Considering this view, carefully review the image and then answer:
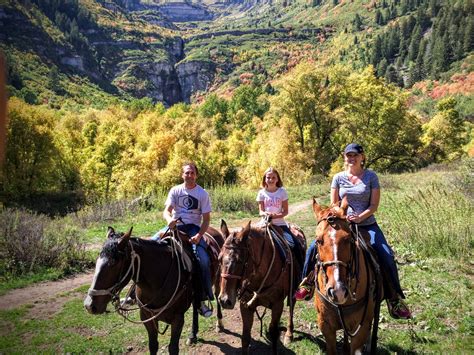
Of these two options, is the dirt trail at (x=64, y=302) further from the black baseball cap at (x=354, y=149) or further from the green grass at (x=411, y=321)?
the black baseball cap at (x=354, y=149)

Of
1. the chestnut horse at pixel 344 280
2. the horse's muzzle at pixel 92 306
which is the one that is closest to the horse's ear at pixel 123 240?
the horse's muzzle at pixel 92 306

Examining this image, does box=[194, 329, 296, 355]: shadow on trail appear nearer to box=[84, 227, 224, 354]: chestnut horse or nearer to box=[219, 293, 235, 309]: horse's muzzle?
box=[84, 227, 224, 354]: chestnut horse

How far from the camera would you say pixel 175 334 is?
17.4 ft

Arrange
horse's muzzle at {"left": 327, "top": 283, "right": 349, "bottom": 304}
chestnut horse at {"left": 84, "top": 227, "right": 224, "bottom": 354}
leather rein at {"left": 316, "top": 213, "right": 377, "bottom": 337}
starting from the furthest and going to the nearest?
chestnut horse at {"left": 84, "top": 227, "right": 224, "bottom": 354}, leather rein at {"left": 316, "top": 213, "right": 377, "bottom": 337}, horse's muzzle at {"left": 327, "top": 283, "right": 349, "bottom": 304}

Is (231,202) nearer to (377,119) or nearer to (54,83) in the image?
(377,119)

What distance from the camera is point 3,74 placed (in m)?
0.88

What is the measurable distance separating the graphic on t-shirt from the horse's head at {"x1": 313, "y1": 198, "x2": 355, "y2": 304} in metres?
2.46

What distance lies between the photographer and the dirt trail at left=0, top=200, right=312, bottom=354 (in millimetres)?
6402

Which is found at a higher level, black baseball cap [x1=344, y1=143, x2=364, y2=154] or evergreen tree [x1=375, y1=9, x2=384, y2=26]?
evergreen tree [x1=375, y1=9, x2=384, y2=26]

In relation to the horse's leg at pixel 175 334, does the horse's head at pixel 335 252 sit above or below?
above

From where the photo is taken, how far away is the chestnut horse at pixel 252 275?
4836mm

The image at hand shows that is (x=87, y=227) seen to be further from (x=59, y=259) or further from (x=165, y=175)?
(x=165, y=175)

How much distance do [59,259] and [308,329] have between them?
8.24m

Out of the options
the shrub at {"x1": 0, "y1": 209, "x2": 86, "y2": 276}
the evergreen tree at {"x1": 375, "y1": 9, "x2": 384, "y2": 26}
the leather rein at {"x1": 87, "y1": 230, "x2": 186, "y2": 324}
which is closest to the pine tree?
the evergreen tree at {"x1": 375, "y1": 9, "x2": 384, "y2": 26}
